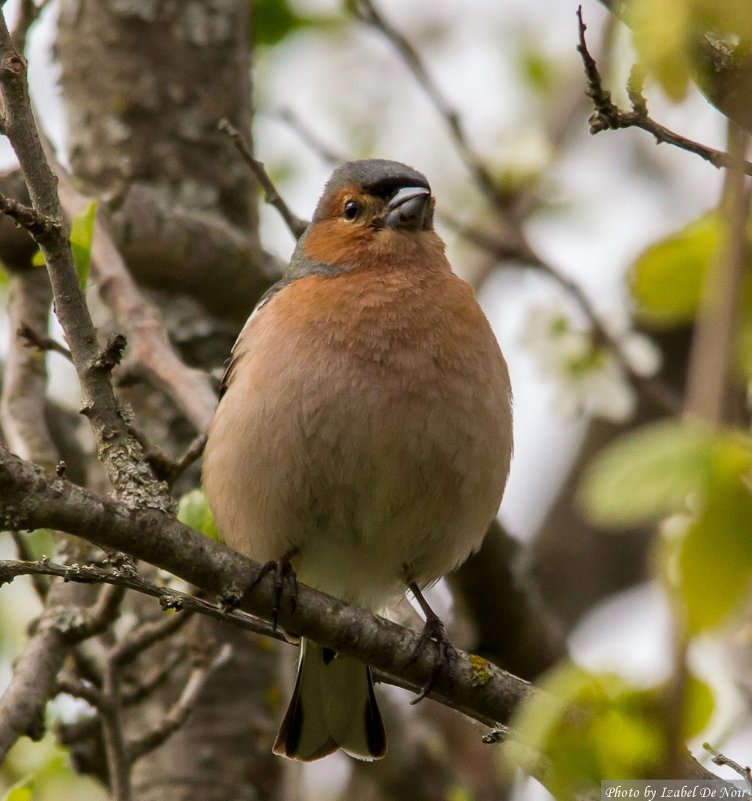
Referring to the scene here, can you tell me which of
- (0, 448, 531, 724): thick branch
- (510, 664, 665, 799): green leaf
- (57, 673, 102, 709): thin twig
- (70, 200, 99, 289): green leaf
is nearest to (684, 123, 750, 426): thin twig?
(510, 664, 665, 799): green leaf

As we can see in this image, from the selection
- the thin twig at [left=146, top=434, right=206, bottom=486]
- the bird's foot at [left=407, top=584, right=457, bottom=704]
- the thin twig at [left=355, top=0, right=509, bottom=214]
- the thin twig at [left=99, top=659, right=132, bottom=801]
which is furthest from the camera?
the thin twig at [left=355, top=0, right=509, bottom=214]

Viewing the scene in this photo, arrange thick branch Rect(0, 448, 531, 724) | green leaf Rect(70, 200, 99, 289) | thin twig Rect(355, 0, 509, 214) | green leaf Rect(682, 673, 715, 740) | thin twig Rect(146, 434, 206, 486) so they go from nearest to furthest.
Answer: green leaf Rect(682, 673, 715, 740) → thick branch Rect(0, 448, 531, 724) → green leaf Rect(70, 200, 99, 289) → thin twig Rect(146, 434, 206, 486) → thin twig Rect(355, 0, 509, 214)

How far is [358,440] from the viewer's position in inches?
195

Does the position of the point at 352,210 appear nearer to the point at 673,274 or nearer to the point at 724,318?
the point at 673,274

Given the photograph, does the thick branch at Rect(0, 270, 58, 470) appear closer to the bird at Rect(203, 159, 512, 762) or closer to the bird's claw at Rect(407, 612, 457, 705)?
the bird at Rect(203, 159, 512, 762)

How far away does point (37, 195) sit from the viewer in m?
3.66

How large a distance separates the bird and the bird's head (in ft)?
0.05

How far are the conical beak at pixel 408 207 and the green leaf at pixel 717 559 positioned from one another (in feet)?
13.8

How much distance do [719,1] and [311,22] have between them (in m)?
6.54

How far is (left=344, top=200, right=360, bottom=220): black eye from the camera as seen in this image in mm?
6098

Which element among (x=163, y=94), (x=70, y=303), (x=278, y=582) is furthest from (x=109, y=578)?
(x=163, y=94)

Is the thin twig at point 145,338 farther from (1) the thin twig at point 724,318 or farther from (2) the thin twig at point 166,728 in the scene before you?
(1) the thin twig at point 724,318

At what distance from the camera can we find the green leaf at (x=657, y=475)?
169 cm

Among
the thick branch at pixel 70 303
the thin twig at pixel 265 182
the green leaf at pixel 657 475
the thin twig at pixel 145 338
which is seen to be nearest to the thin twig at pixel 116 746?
the thin twig at pixel 145 338
